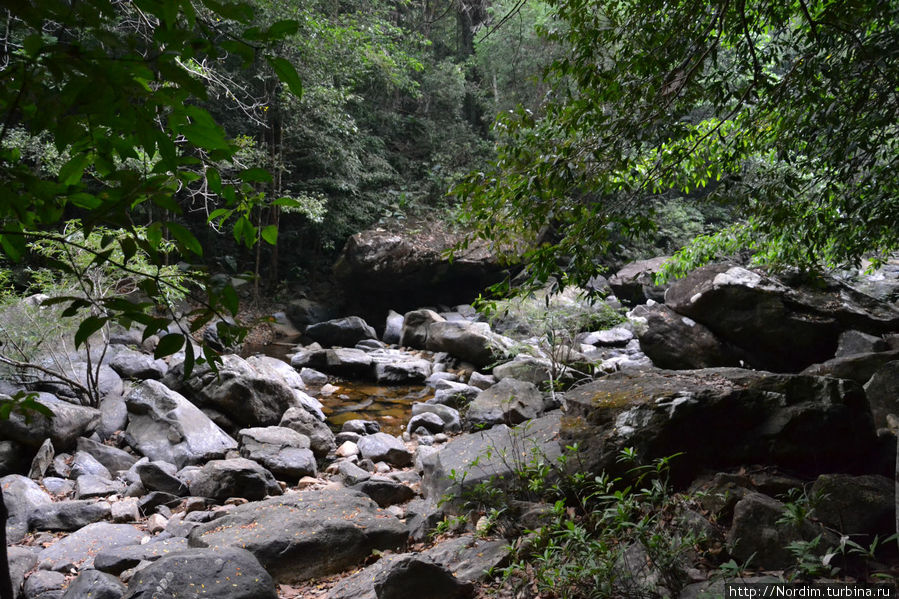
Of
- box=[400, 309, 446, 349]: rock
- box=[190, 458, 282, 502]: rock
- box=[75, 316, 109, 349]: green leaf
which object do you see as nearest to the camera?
box=[75, 316, 109, 349]: green leaf

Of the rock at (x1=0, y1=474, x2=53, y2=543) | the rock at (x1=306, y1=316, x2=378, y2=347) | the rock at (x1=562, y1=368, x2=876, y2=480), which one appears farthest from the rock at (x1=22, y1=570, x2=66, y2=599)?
the rock at (x1=306, y1=316, x2=378, y2=347)

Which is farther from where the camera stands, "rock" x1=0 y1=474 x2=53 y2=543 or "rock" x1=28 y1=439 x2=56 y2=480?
"rock" x1=28 y1=439 x2=56 y2=480

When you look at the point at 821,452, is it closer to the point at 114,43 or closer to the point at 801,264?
the point at 801,264

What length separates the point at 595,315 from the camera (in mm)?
8086

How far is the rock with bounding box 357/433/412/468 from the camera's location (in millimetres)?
6688

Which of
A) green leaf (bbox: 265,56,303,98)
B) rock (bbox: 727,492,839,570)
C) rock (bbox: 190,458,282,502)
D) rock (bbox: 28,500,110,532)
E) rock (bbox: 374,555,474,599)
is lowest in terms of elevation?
rock (bbox: 28,500,110,532)

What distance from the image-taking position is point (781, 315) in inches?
287

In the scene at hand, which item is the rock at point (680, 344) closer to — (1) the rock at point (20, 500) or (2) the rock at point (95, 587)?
(2) the rock at point (95, 587)

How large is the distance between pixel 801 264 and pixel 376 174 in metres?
14.1

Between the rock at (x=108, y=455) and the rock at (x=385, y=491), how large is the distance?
2717 mm

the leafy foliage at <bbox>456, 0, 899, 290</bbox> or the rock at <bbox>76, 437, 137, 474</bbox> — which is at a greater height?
the leafy foliage at <bbox>456, 0, 899, 290</bbox>

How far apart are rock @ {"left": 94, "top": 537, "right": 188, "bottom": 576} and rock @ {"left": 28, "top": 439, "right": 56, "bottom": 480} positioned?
6.84ft

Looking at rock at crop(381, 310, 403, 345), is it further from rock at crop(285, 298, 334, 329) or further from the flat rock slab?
the flat rock slab

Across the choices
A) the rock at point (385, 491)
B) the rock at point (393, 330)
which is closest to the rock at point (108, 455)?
the rock at point (385, 491)
